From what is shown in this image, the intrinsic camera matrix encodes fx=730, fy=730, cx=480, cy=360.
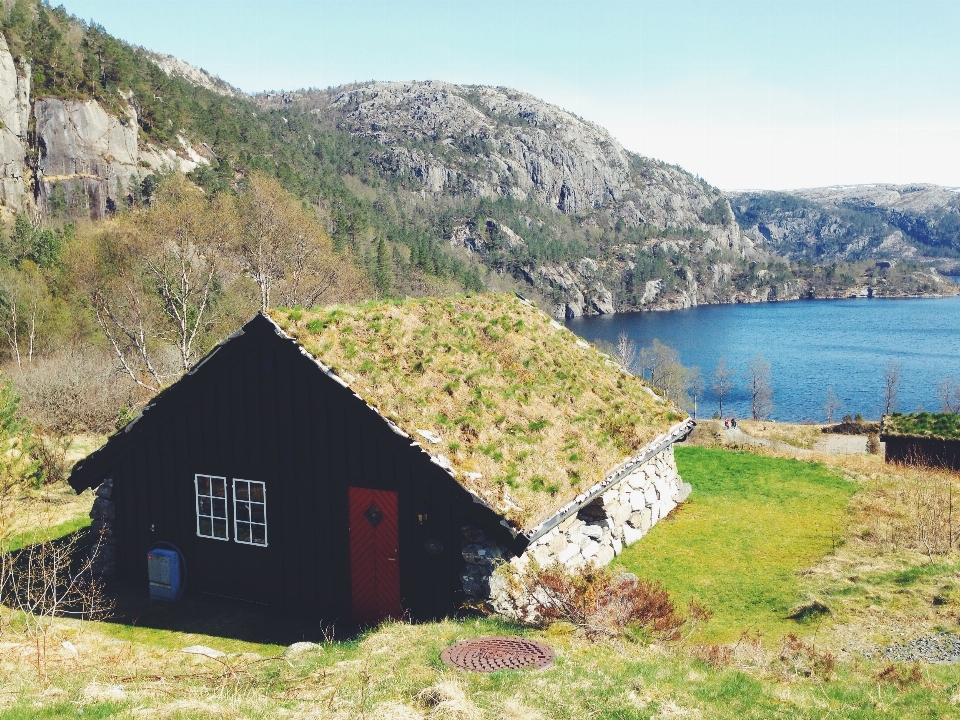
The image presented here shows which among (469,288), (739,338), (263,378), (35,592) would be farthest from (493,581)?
(739,338)

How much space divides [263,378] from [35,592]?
6958mm

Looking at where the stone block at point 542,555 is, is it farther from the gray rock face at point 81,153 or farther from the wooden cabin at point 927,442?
the gray rock face at point 81,153

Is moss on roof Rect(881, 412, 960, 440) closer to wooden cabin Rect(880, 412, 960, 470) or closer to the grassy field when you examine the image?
wooden cabin Rect(880, 412, 960, 470)

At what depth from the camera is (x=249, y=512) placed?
604 inches

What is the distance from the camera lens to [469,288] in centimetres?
13100

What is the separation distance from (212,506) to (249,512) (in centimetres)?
95

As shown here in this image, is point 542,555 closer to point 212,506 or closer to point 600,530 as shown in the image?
point 600,530

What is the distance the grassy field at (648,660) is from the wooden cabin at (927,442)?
46.2 feet

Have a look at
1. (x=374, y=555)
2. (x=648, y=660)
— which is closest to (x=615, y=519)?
(x=374, y=555)

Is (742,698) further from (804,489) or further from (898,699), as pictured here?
(804,489)

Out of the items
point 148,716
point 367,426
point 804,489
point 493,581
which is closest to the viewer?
point 148,716

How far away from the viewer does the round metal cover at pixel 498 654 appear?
10.1 metres

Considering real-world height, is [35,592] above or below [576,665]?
below

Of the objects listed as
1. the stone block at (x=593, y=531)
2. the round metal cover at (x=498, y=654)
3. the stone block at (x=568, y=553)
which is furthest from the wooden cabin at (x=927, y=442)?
the round metal cover at (x=498, y=654)
